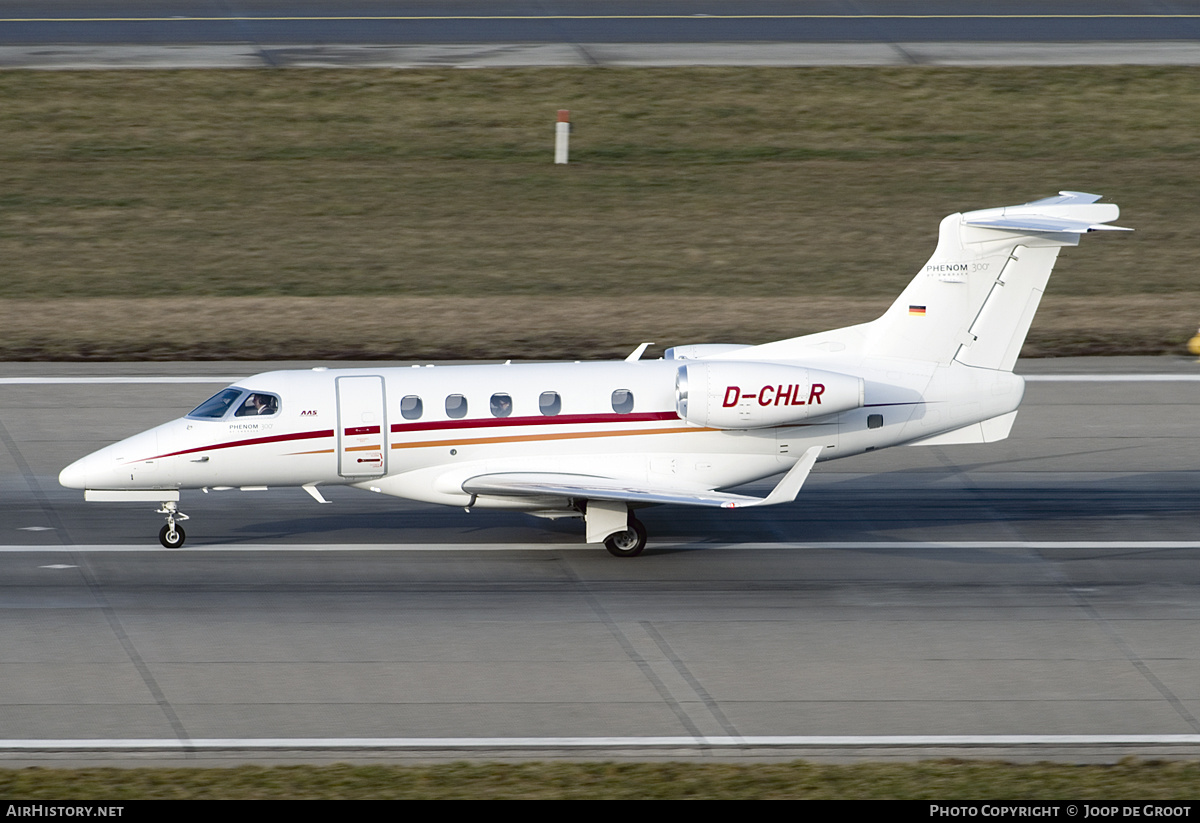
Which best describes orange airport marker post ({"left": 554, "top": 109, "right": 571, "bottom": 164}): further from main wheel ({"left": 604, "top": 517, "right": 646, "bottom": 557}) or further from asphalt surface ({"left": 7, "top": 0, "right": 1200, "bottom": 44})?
main wheel ({"left": 604, "top": 517, "right": 646, "bottom": 557})

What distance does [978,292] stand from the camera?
858 inches

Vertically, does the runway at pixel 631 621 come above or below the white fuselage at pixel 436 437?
below

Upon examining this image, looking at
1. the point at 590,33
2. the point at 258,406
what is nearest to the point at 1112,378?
the point at 258,406

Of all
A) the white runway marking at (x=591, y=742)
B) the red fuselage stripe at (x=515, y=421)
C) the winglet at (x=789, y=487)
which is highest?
the red fuselage stripe at (x=515, y=421)

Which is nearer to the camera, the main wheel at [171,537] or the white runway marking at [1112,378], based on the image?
the main wheel at [171,537]

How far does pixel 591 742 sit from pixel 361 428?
6556 mm

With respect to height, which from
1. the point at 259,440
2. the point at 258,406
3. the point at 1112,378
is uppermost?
the point at 258,406

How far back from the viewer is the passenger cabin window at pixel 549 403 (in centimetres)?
2119

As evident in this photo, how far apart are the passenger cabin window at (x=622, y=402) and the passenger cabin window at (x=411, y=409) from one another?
2.53 m

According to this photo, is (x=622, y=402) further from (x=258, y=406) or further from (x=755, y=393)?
(x=258, y=406)

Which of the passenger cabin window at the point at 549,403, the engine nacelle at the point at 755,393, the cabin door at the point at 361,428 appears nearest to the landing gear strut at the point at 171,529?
the cabin door at the point at 361,428

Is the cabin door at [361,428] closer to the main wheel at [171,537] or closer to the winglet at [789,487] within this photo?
the main wheel at [171,537]

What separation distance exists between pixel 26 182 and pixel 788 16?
24646 millimetres

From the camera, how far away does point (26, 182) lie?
41156mm
